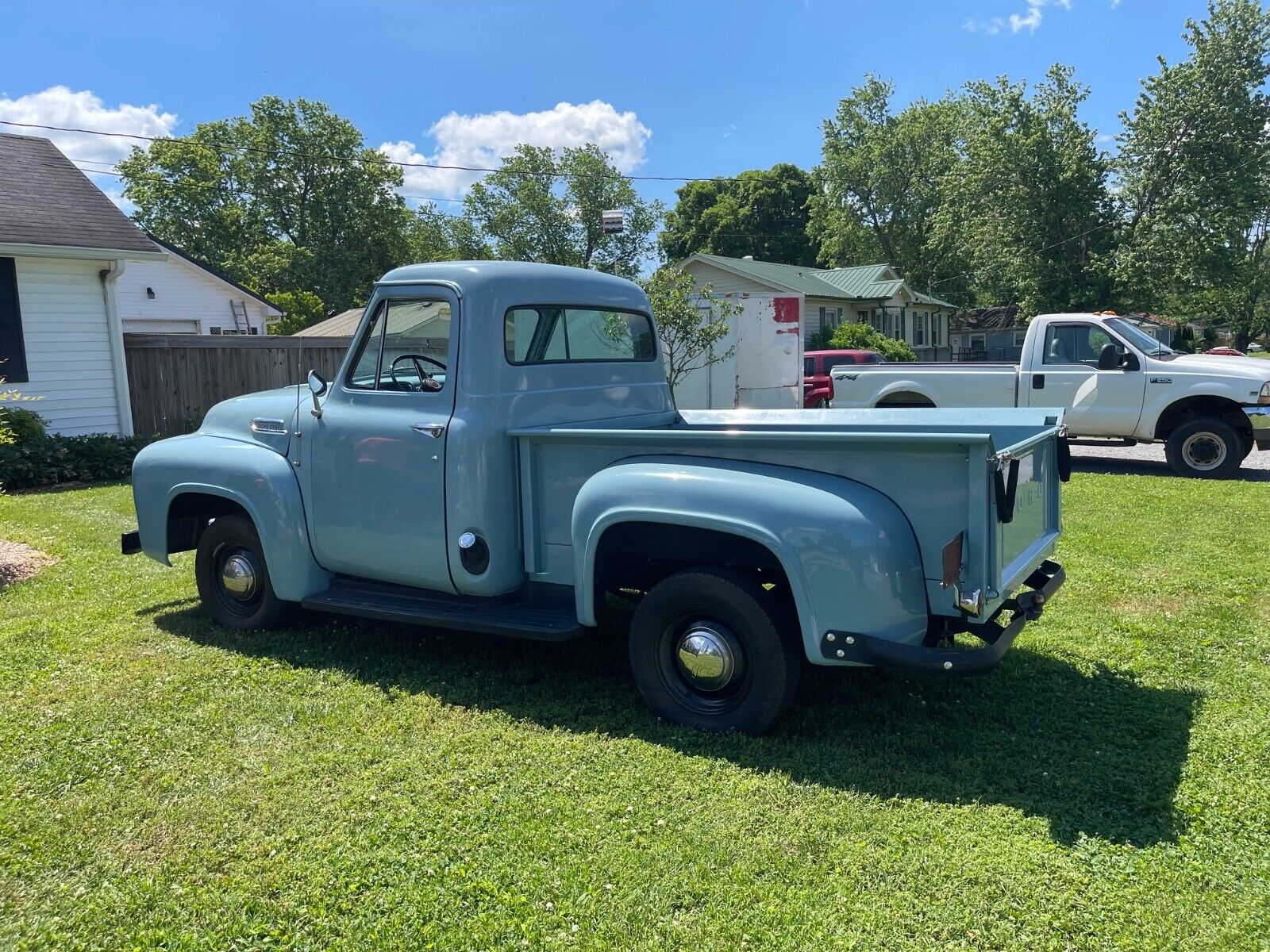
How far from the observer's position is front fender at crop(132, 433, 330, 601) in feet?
17.0

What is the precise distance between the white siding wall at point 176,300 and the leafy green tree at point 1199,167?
29.2 meters

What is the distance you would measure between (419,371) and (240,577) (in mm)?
1805

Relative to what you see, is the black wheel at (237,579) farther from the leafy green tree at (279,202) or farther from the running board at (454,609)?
the leafy green tree at (279,202)

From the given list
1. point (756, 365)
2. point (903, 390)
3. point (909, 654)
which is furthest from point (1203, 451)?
point (909, 654)

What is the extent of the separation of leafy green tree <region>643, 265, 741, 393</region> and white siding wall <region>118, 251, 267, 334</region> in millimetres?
14782

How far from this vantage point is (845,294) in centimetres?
3875

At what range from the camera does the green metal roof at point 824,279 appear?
115ft

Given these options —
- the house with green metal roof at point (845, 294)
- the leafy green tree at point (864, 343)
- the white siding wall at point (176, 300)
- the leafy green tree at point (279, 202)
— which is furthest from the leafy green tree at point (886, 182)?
the white siding wall at point (176, 300)

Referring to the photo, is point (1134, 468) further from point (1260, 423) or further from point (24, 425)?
point (24, 425)

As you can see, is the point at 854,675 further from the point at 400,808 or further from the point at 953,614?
the point at 400,808

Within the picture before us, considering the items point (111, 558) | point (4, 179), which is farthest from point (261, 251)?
point (111, 558)

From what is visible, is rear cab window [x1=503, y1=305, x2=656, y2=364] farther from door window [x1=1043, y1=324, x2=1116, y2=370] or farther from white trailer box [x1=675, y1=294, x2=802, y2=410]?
white trailer box [x1=675, y1=294, x2=802, y2=410]

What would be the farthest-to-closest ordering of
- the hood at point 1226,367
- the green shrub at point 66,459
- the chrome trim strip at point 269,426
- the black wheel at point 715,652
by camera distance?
the green shrub at point 66,459
the hood at point 1226,367
the chrome trim strip at point 269,426
the black wheel at point 715,652

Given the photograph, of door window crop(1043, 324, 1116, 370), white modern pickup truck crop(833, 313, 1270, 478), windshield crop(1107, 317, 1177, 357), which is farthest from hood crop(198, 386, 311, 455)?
windshield crop(1107, 317, 1177, 357)
